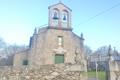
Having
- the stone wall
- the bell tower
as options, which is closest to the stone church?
the bell tower

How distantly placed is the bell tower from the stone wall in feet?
61.7

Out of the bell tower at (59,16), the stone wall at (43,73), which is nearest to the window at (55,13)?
the bell tower at (59,16)

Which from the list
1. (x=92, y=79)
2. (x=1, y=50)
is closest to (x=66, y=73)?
(x=92, y=79)

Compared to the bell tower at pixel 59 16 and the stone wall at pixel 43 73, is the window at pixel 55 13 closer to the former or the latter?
the bell tower at pixel 59 16

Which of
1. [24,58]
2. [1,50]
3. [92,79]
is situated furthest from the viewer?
[1,50]

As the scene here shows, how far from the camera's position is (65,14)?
98.4 feet

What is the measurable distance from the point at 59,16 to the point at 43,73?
1951 cm

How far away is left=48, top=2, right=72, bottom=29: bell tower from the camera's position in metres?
29.3

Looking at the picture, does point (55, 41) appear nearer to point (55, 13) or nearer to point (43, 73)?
point (55, 13)

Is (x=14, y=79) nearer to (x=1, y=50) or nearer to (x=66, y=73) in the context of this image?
(x=66, y=73)

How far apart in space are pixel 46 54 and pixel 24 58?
4411 mm

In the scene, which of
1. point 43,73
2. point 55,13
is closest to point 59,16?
point 55,13

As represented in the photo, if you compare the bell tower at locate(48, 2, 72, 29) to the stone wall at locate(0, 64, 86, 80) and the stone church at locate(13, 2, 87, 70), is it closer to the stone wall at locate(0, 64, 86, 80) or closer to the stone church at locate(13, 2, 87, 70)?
the stone church at locate(13, 2, 87, 70)

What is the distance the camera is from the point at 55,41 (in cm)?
3006
